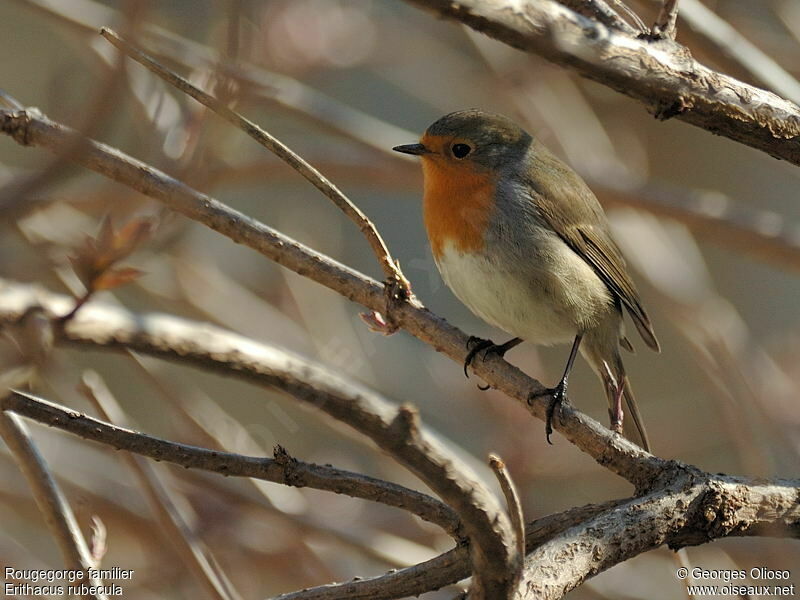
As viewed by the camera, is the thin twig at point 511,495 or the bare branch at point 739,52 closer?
the thin twig at point 511,495

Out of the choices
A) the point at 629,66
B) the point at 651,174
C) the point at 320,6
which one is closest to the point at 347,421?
the point at 629,66

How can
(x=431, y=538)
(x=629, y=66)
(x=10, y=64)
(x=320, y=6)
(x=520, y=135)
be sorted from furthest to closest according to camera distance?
(x=10, y=64) → (x=320, y=6) → (x=431, y=538) → (x=520, y=135) → (x=629, y=66)

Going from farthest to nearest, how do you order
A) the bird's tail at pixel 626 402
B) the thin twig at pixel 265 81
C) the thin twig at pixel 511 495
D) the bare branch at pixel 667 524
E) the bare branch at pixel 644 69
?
the thin twig at pixel 265 81, the bird's tail at pixel 626 402, the bare branch at pixel 667 524, the bare branch at pixel 644 69, the thin twig at pixel 511 495

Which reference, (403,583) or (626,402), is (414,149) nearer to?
(626,402)

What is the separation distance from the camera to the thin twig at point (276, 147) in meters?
1.68

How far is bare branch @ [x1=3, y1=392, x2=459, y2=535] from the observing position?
158cm

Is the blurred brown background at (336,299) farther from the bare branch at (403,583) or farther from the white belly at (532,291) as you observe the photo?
the bare branch at (403,583)

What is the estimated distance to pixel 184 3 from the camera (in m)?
4.47

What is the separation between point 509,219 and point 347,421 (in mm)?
2035

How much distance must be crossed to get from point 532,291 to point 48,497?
5.71 ft

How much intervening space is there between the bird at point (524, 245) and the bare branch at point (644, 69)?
47.1 inches

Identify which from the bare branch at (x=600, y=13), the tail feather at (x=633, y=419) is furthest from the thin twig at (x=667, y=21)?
the tail feather at (x=633, y=419)

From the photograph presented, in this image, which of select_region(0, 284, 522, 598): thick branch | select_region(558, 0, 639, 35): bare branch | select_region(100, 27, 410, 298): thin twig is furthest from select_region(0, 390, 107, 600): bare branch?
select_region(558, 0, 639, 35): bare branch

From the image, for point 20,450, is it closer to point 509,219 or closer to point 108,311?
point 108,311
